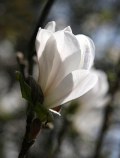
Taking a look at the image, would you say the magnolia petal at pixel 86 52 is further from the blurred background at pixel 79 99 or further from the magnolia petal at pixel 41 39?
the blurred background at pixel 79 99

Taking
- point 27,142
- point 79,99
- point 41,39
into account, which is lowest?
point 79,99

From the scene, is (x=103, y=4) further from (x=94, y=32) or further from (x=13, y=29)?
(x=13, y=29)

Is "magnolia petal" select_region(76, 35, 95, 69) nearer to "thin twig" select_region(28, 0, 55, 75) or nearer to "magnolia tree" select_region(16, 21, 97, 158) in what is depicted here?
"magnolia tree" select_region(16, 21, 97, 158)

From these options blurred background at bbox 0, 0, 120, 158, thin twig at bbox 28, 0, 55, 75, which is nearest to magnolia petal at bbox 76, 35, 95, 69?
thin twig at bbox 28, 0, 55, 75

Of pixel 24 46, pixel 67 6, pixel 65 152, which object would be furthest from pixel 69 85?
pixel 67 6

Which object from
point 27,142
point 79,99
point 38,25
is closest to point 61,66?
point 27,142

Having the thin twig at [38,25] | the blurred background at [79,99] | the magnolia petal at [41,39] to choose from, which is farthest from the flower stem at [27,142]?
the blurred background at [79,99]

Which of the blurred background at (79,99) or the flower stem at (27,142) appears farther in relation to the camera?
the blurred background at (79,99)

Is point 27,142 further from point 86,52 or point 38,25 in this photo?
point 38,25
